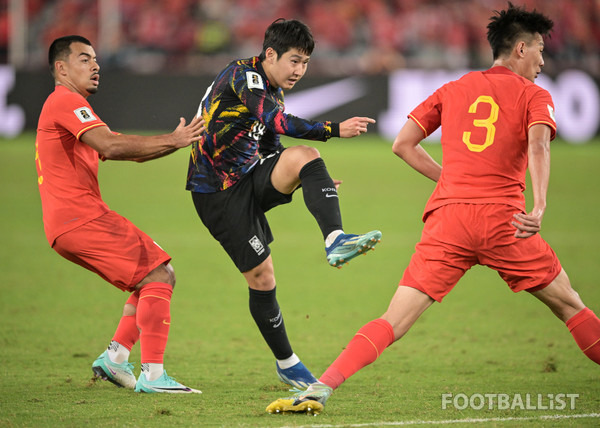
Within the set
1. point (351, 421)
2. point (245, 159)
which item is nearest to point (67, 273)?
point (245, 159)

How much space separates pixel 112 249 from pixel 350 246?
154cm

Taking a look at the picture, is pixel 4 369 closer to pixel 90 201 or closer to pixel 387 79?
pixel 90 201

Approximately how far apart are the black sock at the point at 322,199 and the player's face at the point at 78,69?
1.57 metres

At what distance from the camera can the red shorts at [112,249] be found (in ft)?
16.2

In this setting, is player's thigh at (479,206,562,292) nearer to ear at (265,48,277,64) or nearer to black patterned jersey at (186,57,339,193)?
black patterned jersey at (186,57,339,193)

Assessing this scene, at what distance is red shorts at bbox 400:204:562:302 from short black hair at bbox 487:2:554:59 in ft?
3.16

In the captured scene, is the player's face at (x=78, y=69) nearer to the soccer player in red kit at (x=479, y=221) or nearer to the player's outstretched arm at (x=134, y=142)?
the player's outstretched arm at (x=134, y=142)

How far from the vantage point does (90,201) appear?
16.4 feet

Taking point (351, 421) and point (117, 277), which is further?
point (117, 277)

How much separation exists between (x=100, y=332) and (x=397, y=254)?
4.72 meters

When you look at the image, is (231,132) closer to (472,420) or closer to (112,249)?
(112,249)

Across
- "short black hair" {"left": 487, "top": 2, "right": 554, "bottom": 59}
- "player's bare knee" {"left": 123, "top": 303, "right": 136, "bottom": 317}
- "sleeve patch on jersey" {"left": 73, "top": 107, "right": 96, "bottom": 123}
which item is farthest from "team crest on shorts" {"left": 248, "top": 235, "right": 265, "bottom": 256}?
"short black hair" {"left": 487, "top": 2, "right": 554, "bottom": 59}

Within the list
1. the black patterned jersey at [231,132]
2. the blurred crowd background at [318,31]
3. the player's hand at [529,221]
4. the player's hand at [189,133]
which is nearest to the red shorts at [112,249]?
the black patterned jersey at [231,132]

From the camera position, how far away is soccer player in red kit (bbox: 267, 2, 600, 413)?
4.28 metres
